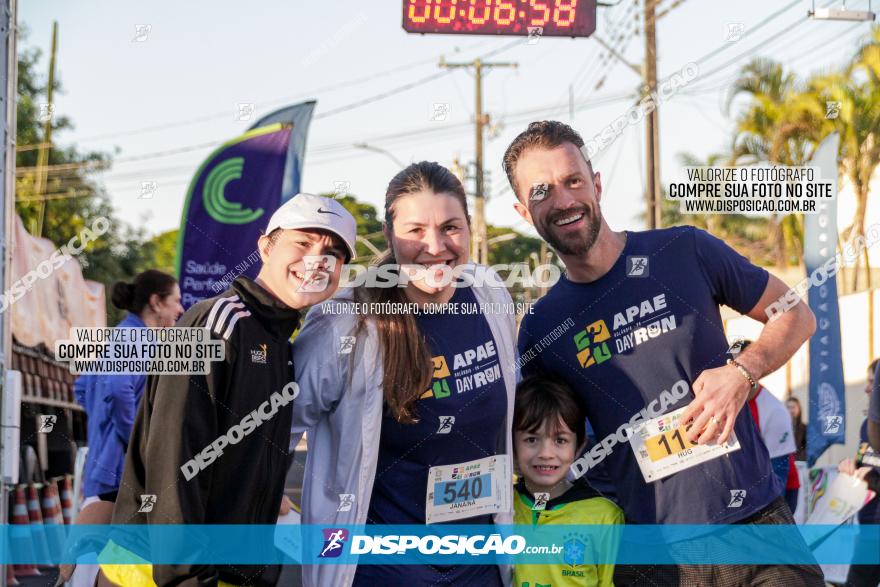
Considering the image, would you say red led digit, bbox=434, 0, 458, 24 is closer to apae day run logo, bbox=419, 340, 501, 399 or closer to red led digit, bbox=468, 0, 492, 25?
red led digit, bbox=468, 0, 492, 25

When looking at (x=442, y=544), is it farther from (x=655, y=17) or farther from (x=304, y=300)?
(x=655, y=17)

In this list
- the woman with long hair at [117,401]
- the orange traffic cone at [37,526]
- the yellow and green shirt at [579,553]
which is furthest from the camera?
the orange traffic cone at [37,526]

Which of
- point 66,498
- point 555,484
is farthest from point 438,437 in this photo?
point 66,498

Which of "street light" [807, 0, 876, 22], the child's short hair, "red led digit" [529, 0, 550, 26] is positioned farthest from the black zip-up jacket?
"street light" [807, 0, 876, 22]

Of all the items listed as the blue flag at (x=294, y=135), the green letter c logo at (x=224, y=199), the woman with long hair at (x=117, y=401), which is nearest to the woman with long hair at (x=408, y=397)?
the blue flag at (x=294, y=135)

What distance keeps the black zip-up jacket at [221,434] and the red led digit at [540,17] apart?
2.13m

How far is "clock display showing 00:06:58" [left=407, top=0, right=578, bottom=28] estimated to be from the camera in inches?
174

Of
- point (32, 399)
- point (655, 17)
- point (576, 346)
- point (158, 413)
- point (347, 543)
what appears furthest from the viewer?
point (32, 399)

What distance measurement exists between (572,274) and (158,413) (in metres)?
1.31

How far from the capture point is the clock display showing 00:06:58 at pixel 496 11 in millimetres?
4414

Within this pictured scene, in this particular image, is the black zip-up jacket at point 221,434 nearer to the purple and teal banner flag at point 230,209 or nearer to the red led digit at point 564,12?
the red led digit at point 564,12

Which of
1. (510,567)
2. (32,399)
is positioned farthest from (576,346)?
(32,399)

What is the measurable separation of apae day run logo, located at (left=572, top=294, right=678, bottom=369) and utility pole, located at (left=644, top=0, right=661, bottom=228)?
378 cm

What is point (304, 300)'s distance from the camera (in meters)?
2.94
